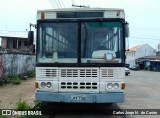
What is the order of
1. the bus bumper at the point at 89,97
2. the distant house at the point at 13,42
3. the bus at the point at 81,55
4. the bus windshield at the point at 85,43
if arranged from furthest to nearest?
the distant house at the point at 13,42 < the bus windshield at the point at 85,43 < the bus at the point at 81,55 < the bus bumper at the point at 89,97

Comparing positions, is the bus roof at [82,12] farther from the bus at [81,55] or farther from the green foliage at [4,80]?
the green foliage at [4,80]

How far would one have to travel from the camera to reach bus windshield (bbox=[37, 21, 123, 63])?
1153cm

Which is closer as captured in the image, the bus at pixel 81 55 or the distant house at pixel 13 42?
the bus at pixel 81 55

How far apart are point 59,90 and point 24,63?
1974cm

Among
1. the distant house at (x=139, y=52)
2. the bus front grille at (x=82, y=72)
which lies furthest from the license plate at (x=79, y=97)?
the distant house at (x=139, y=52)

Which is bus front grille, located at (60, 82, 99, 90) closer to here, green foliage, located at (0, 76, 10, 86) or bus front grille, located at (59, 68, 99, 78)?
bus front grille, located at (59, 68, 99, 78)

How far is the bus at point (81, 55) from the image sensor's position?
11.4 m

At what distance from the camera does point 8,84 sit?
22172 millimetres

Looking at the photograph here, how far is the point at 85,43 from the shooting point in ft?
38.2

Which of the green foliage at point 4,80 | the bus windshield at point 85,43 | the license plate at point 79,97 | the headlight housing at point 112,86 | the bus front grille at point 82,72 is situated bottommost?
the green foliage at point 4,80

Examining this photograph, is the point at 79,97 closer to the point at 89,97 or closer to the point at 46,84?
the point at 89,97

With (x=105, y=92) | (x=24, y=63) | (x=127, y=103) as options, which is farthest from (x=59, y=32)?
(x=24, y=63)

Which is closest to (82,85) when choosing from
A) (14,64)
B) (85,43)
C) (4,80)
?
(85,43)

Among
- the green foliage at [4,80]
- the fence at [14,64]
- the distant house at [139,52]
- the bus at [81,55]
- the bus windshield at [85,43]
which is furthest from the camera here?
the distant house at [139,52]
